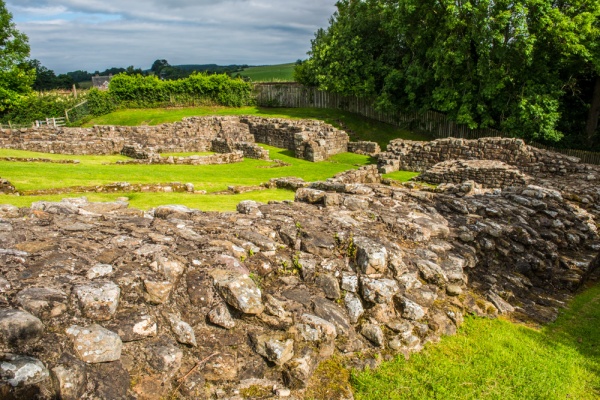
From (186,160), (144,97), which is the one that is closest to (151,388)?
(186,160)

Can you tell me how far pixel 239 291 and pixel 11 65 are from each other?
51.8m

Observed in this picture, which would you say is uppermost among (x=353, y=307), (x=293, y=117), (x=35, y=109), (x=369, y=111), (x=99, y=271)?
(x=369, y=111)

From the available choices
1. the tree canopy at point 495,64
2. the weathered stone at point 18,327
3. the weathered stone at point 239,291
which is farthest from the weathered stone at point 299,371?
the tree canopy at point 495,64

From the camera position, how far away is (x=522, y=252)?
9.19 metres

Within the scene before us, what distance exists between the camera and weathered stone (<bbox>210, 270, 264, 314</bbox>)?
5246mm

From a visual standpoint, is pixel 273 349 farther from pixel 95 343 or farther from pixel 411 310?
pixel 411 310

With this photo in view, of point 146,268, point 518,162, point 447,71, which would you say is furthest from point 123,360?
point 447,71

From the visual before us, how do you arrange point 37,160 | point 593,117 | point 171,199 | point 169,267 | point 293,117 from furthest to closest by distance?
point 293,117, point 593,117, point 37,160, point 171,199, point 169,267

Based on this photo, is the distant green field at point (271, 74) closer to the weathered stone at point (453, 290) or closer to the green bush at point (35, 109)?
the green bush at point (35, 109)

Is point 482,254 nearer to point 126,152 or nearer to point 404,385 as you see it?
point 404,385

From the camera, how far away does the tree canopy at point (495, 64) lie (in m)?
23.9

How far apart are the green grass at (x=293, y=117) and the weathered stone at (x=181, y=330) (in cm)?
2855

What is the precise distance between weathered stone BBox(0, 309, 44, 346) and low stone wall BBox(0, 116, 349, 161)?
22.4 m

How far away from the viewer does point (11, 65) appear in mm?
45000
